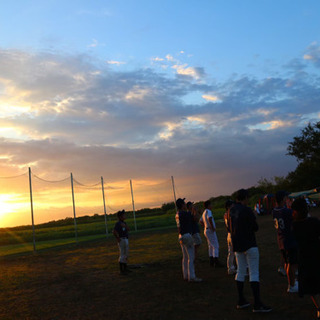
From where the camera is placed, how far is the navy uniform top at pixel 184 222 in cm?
897

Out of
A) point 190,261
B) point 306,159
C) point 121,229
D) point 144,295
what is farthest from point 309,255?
point 306,159

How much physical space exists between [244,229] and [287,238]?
59.2 inches

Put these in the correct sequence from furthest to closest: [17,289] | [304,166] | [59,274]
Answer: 1. [304,166]
2. [59,274]
3. [17,289]

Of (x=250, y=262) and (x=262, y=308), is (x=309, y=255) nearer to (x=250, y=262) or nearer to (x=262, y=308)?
(x=250, y=262)

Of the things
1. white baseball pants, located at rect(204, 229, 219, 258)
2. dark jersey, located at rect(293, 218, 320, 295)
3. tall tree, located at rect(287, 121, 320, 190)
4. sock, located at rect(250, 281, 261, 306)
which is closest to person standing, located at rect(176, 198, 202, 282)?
white baseball pants, located at rect(204, 229, 219, 258)

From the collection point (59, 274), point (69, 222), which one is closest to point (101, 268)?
point (59, 274)

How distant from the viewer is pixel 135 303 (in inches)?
305

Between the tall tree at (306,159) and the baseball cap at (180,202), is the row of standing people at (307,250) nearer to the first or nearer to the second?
the baseball cap at (180,202)

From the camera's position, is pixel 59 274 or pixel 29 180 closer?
pixel 59 274

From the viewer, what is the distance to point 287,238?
297 inches

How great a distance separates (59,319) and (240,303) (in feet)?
11.5

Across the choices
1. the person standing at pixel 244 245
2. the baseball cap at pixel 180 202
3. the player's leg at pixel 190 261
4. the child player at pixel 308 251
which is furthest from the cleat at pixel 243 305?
the baseball cap at pixel 180 202

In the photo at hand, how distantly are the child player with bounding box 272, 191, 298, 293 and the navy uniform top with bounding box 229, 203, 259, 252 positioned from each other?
4.13ft

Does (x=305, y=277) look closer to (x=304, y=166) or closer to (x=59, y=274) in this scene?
(x=59, y=274)
